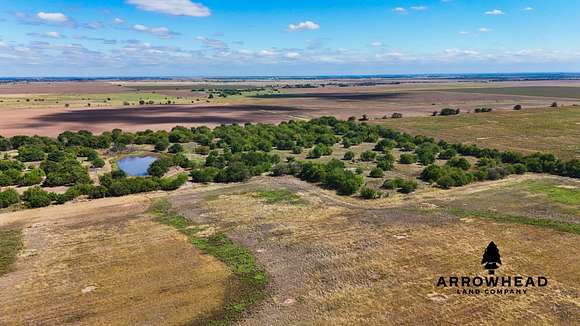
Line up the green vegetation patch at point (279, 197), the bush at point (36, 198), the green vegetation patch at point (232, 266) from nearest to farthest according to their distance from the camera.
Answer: the green vegetation patch at point (232, 266), the bush at point (36, 198), the green vegetation patch at point (279, 197)

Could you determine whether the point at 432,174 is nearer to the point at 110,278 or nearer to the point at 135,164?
the point at 110,278

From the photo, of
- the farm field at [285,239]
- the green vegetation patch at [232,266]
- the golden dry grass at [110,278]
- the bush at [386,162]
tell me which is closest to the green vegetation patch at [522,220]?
the farm field at [285,239]

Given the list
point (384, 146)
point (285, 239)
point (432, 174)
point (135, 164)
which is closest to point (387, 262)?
point (285, 239)

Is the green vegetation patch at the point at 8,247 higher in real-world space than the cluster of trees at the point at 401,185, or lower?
lower

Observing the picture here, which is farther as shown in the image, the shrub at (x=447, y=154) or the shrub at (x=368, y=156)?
the shrub at (x=447, y=154)

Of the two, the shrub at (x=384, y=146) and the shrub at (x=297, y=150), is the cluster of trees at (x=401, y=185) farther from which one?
the shrub at (x=384, y=146)

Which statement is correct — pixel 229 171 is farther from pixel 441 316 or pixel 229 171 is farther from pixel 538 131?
pixel 538 131

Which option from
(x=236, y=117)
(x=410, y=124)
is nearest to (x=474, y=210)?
(x=410, y=124)
